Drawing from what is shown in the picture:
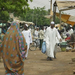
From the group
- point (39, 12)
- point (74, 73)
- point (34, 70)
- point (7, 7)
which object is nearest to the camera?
point (74, 73)

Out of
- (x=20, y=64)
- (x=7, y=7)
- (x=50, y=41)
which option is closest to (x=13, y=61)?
(x=20, y=64)

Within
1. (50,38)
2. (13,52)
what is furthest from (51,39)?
(13,52)

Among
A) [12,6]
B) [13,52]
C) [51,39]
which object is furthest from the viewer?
[12,6]

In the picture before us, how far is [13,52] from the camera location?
21.8ft

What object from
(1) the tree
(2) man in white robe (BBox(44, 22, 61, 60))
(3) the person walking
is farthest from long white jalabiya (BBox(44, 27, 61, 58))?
(1) the tree

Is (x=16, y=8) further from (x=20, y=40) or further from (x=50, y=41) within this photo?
(x=20, y=40)

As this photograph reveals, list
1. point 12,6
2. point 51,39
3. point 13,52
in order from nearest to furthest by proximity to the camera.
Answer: point 13,52 < point 51,39 < point 12,6

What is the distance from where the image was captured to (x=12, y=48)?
6656 millimetres

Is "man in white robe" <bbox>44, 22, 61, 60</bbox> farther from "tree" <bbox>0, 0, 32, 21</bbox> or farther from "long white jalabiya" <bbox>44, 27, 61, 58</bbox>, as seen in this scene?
"tree" <bbox>0, 0, 32, 21</bbox>

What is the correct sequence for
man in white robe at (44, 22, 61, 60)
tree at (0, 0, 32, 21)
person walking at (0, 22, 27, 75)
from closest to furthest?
1. person walking at (0, 22, 27, 75)
2. man in white robe at (44, 22, 61, 60)
3. tree at (0, 0, 32, 21)

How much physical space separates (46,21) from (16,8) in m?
54.6

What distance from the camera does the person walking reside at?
6664 mm

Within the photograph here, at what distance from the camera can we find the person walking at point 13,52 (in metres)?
6.66

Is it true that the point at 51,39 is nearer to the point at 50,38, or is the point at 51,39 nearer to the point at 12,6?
the point at 50,38
